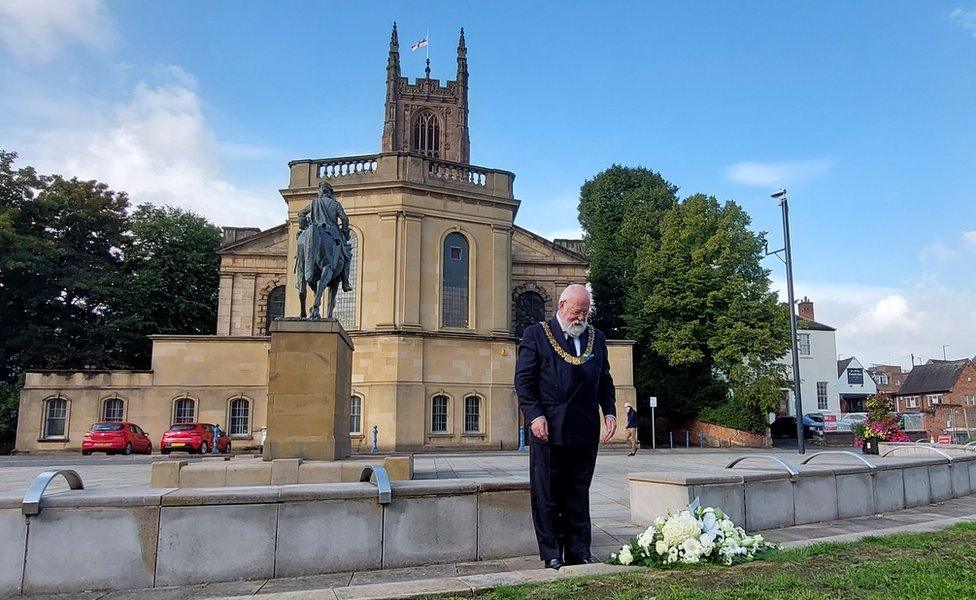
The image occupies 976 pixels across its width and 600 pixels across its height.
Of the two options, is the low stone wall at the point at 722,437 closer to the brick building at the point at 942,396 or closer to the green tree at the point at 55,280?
the brick building at the point at 942,396

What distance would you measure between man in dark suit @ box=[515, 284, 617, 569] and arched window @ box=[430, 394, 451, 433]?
1004 inches

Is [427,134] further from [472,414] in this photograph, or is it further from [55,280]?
[472,414]

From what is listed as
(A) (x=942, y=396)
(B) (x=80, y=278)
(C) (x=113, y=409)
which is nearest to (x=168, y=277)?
(B) (x=80, y=278)

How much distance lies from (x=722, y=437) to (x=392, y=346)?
67.7 ft

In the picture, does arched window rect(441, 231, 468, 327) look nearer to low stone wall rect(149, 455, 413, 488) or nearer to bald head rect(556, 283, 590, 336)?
low stone wall rect(149, 455, 413, 488)

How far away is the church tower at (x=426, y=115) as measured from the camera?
2768 inches

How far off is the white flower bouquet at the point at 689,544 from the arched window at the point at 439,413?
25.7 meters

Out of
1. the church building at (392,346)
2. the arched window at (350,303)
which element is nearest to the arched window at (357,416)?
the church building at (392,346)

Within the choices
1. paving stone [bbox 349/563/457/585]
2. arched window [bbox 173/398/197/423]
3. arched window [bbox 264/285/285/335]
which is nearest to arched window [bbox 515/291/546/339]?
arched window [bbox 264/285/285/335]

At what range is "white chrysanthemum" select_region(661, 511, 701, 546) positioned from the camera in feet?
16.3

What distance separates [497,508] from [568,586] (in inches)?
69.7

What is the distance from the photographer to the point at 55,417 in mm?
31344

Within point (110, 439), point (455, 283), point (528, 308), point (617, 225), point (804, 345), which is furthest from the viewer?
point (804, 345)

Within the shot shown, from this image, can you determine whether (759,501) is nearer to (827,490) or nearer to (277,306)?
(827,490)
